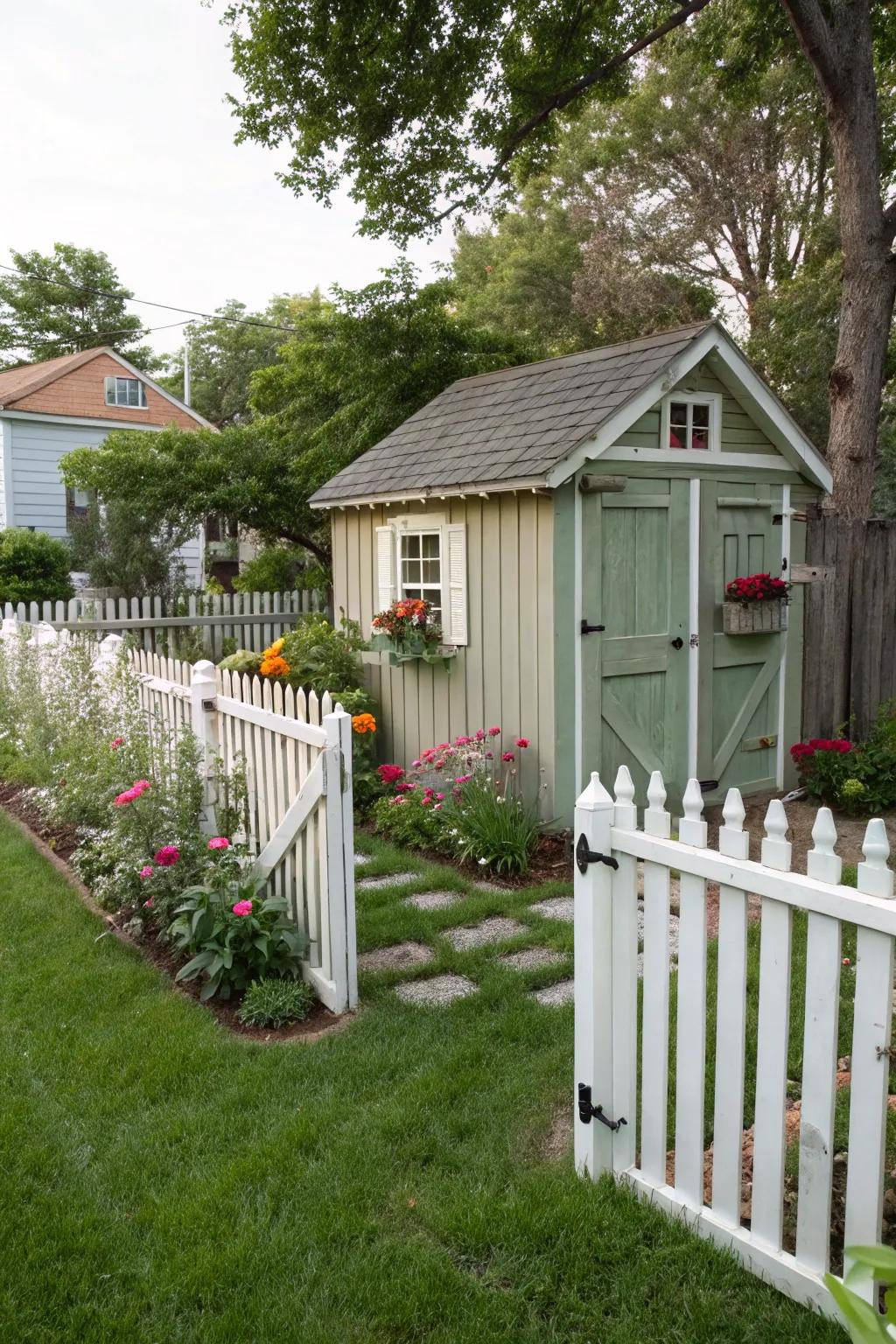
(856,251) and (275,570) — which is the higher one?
(856,251)

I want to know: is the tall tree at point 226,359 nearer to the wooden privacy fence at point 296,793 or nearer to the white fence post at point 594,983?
the wooden privacy fence at point 296,793

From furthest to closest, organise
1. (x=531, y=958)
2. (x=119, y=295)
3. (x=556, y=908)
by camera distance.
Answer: (x=119, y=295) < (x=556, y=908) < (x=531, y=958)

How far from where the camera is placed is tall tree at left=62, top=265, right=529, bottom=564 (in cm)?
1191

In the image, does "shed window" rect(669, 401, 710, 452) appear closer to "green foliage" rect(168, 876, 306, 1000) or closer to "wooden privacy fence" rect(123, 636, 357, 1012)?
"wooden privacy fence" rect(123, 636, 357, 1012)

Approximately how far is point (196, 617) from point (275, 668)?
130 inches

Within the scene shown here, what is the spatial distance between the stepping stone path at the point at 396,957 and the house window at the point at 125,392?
1885cm

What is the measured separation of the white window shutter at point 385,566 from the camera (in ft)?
26.0

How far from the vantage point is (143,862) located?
180 inches

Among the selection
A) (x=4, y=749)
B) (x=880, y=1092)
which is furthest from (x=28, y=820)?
(x=880, y=1092)

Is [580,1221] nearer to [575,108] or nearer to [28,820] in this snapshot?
[28,820]

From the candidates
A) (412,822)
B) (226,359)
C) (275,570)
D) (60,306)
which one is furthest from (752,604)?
(226,359)

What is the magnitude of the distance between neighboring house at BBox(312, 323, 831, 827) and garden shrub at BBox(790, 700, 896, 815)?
49 cm

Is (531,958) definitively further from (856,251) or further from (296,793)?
(856,251)

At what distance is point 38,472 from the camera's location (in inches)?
745
